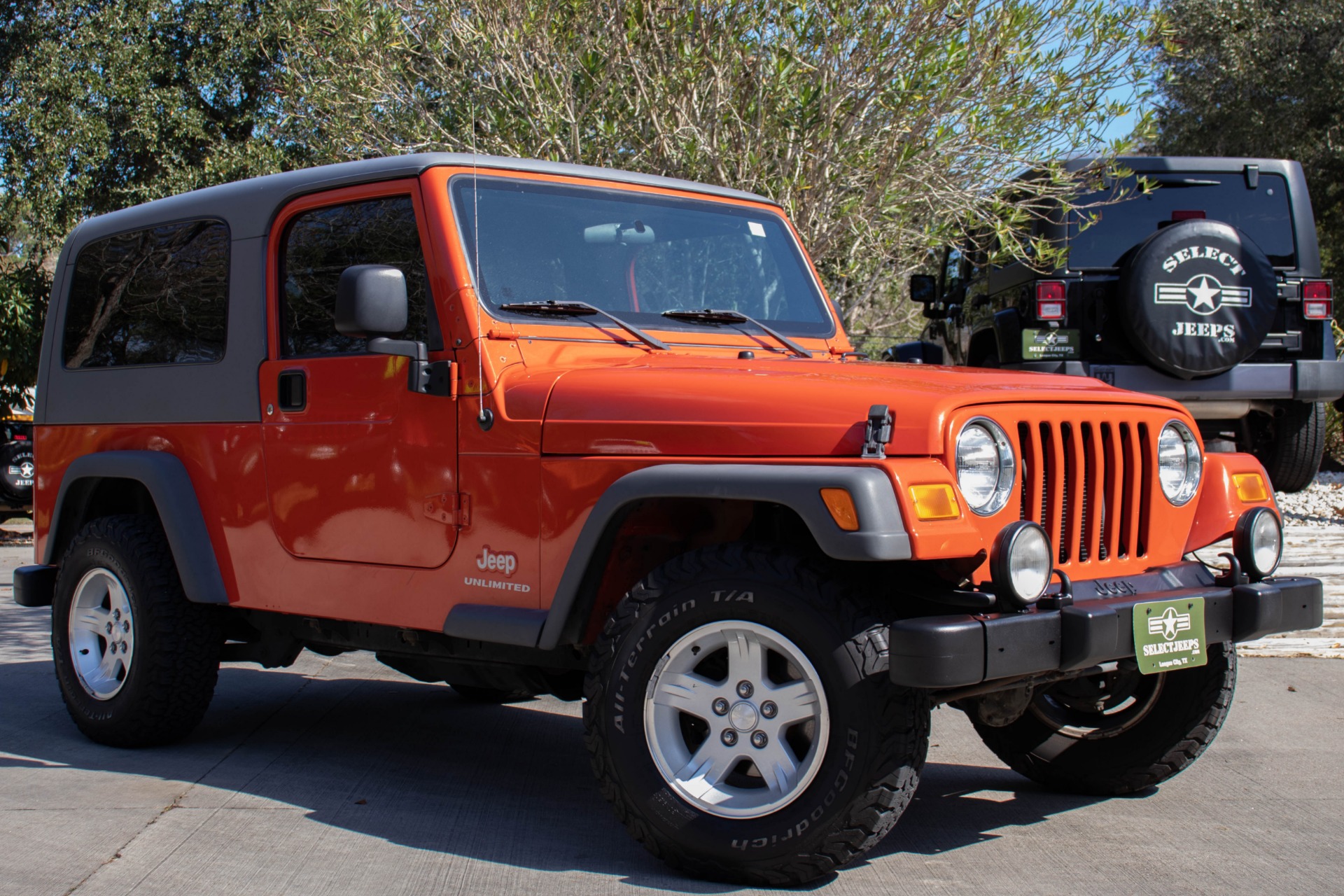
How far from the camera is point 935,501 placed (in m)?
3.13

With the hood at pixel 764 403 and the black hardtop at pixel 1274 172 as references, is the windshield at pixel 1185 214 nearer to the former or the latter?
the black hardtop at pixel 1274 172

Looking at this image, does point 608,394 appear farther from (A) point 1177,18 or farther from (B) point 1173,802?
(A) point 1177,18

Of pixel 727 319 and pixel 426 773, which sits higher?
pixel 727 319

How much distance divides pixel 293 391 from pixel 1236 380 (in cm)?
634

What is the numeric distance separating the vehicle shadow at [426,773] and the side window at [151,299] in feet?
4.89

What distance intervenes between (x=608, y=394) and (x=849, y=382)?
2.20ft

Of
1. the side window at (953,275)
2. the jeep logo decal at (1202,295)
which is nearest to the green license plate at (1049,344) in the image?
the jeep logo decal at (1202,295)

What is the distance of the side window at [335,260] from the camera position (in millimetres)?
4188

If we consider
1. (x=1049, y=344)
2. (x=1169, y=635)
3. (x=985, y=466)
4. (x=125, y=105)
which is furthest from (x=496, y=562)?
(x=125, y=105)

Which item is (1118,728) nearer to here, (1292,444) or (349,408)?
(349,408)

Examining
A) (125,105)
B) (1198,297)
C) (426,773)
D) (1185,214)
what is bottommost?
(426,773)

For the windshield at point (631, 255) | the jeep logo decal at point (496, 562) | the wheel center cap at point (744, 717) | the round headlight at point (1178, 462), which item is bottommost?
the wheel center cap at point (744, 717)

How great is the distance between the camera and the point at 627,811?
11.3ft

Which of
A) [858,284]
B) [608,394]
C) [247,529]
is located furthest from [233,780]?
[858,284]
